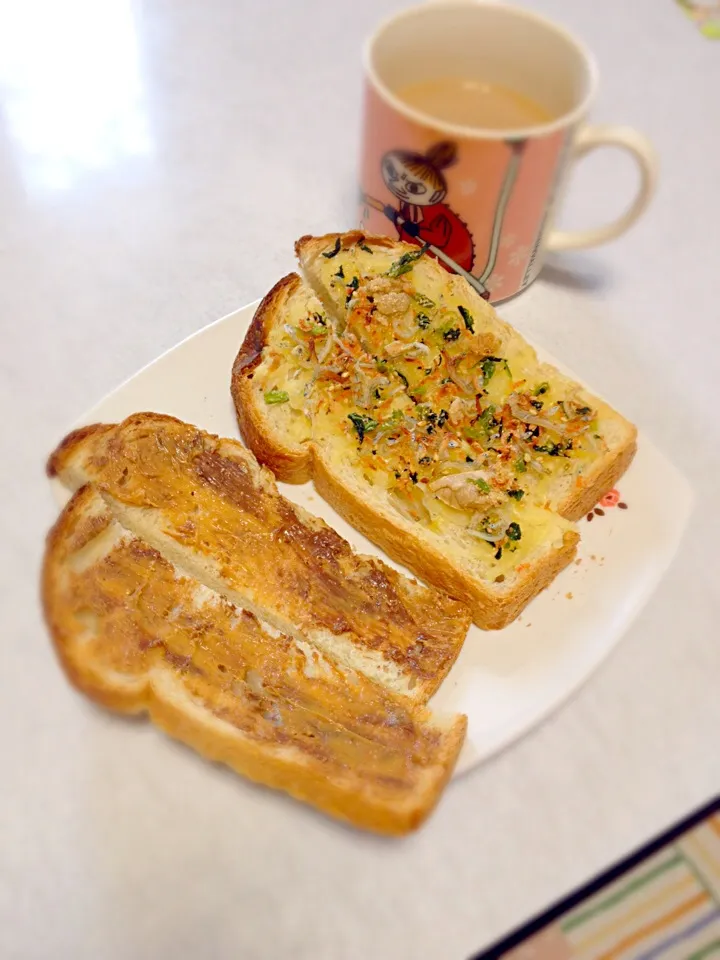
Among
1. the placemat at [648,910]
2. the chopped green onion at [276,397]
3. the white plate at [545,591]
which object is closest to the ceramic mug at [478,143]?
the white plate at [545,591]

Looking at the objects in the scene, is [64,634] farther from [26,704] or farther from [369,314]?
[369,314]

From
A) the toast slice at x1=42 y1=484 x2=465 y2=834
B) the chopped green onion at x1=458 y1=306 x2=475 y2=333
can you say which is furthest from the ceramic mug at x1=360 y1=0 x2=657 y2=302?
the toast slice at x1=42 y1=484 x2=465 y2=834

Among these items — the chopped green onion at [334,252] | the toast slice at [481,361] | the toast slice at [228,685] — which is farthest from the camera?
the chopped green onion at [334,252]

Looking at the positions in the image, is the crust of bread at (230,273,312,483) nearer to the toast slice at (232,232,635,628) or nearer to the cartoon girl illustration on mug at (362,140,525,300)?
the toast slice at (232,232,635,628)

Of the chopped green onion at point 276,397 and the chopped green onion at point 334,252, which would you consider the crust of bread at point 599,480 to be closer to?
the chopped green onion at point 276,397

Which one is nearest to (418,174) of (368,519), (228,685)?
(368,519)
